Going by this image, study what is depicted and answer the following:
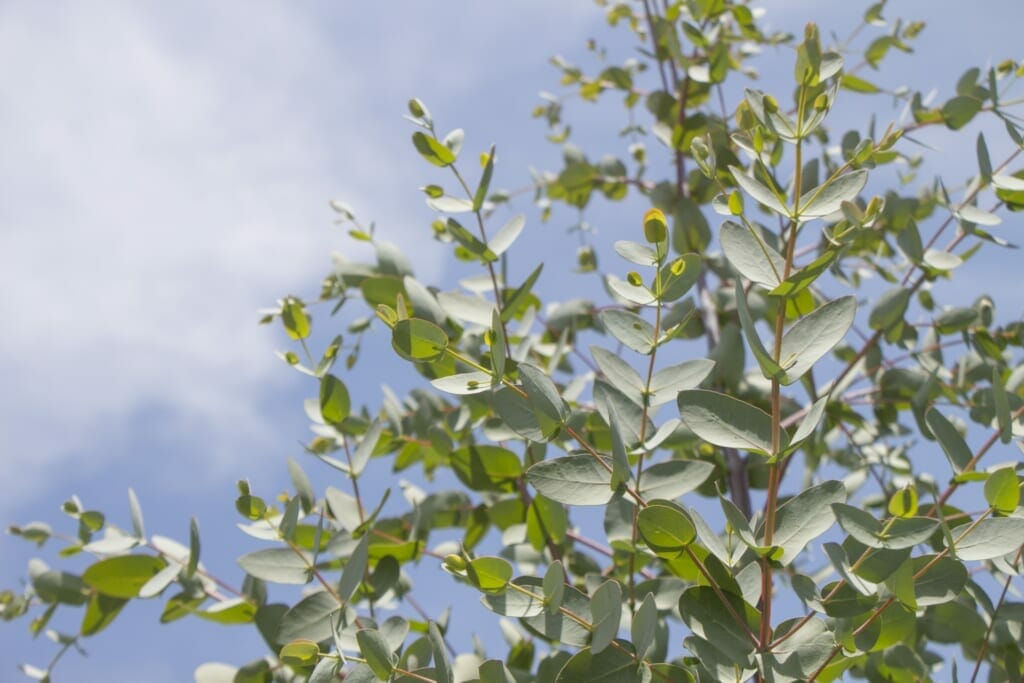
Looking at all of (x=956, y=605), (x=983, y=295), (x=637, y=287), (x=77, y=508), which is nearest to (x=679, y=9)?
(x=983, y=295)

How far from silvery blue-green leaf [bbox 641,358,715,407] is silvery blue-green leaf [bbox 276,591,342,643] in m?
0.47

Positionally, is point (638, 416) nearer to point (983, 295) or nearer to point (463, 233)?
point (463, 233)

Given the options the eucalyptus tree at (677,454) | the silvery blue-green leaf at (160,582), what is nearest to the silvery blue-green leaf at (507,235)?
the eucalyptus tree at (677,454)

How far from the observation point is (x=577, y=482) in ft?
2.77

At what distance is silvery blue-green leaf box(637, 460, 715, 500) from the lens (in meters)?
0.98

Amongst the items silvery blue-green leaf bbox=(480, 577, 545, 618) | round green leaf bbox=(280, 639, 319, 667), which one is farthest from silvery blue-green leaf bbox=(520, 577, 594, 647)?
round green leaf bbox=(280, 639, 319, 667)

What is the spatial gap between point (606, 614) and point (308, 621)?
18.6 inches

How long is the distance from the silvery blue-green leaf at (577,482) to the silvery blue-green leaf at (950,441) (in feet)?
1.21

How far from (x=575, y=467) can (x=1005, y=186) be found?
0.79m

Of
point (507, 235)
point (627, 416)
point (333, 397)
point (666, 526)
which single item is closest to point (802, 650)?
point (666, 526)

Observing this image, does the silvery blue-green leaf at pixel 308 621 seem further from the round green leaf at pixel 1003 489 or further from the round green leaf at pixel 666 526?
the round green leaf at pixel 1003 489

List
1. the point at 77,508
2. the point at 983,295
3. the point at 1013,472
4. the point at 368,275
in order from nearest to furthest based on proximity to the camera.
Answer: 1. the point at 1013,472
2. the point at 77,508
3. the point at 368,275
4. the point at 983,295

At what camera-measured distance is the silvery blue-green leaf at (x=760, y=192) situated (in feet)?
3.00

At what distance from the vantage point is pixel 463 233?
1021 millimetres
